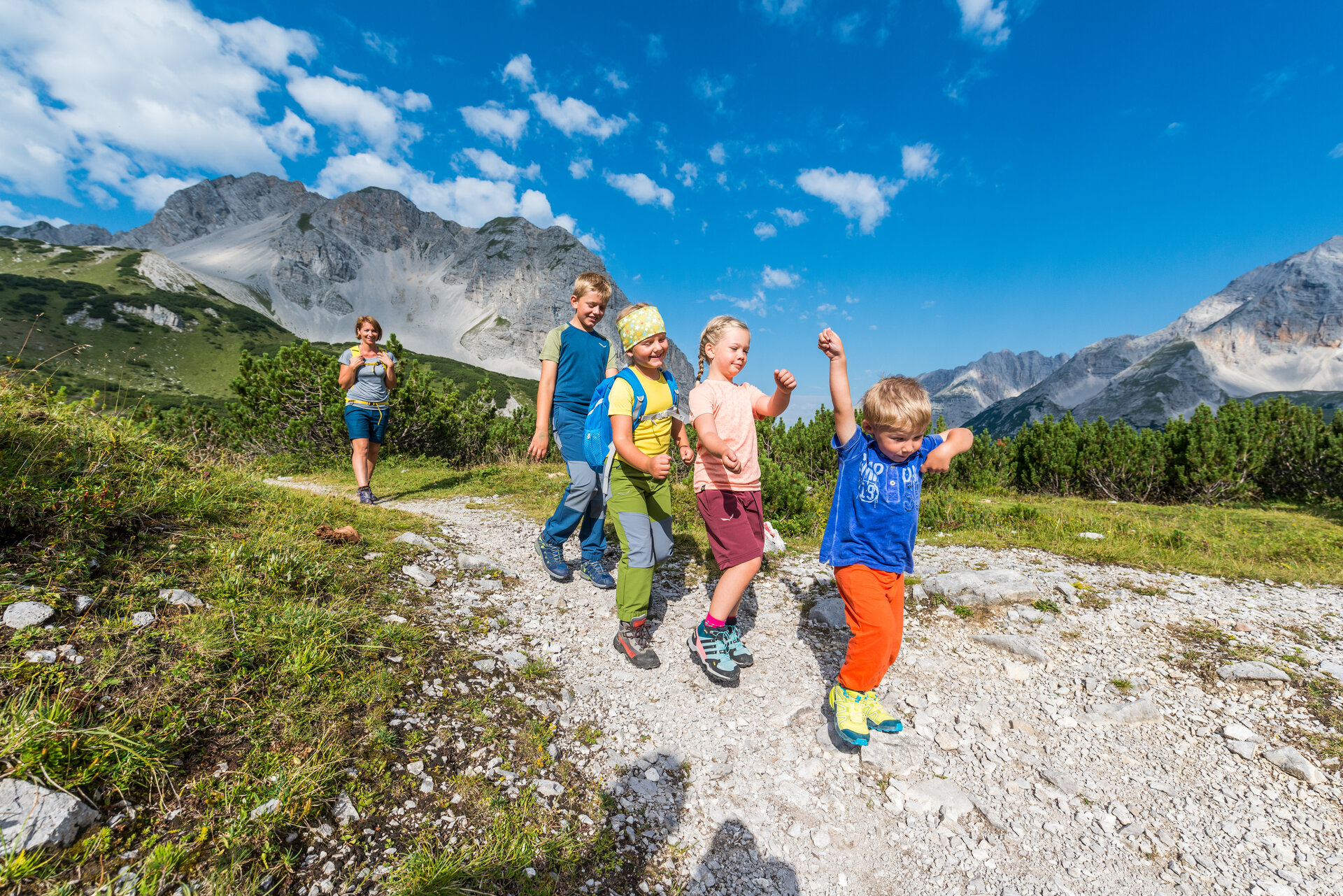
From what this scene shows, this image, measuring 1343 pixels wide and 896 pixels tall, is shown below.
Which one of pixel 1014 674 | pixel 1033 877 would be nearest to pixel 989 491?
pixel 1014 674

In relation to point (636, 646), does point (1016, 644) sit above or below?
below

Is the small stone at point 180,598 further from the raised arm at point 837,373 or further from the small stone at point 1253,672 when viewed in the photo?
the small stone at point 1253,672

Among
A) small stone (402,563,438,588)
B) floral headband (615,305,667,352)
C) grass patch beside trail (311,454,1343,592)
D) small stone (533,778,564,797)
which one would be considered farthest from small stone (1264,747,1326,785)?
small stone (402,563,438,588)

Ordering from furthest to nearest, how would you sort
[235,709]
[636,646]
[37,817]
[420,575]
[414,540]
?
[414,540]
[420,575]
[636,646]
[235,709]
[37,817]

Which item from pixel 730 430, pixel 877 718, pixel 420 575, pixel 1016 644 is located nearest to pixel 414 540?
pixel 420 575

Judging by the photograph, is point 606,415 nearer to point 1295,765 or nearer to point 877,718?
point 877,718

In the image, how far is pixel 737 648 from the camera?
388 cm

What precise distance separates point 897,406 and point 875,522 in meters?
0.70

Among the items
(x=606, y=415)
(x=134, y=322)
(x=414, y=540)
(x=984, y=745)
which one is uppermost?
(x=134, y=322)

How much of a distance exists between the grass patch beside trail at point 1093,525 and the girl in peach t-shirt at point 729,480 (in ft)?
8.57

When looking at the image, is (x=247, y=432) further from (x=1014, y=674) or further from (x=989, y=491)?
(x=989, y=491)

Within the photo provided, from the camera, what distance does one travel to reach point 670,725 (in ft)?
10.6

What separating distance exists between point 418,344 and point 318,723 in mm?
181898

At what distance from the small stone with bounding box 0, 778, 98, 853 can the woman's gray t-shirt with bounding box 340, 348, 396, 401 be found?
21.7 feet
